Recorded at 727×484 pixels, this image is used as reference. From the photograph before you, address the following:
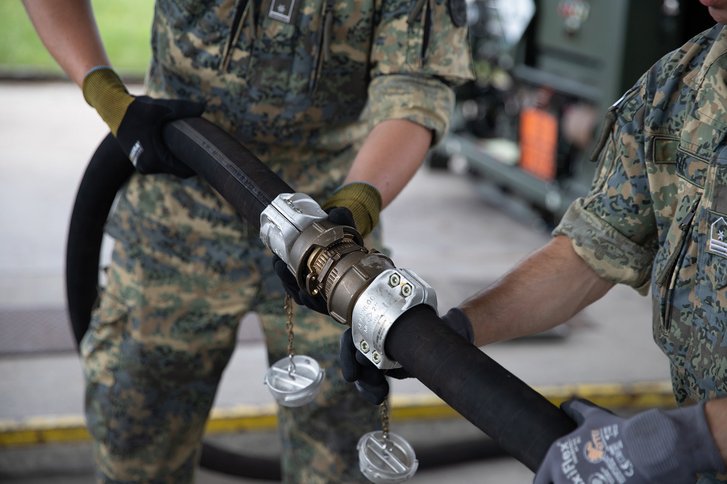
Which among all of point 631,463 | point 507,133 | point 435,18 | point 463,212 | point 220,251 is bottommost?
point 463,212

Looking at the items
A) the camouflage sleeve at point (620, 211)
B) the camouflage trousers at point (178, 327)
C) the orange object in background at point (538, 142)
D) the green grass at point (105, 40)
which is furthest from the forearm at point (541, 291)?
the green grass at point (105, 40)

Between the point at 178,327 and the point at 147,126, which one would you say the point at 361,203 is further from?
the point at 178,327

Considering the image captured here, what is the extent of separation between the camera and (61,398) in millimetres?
3227

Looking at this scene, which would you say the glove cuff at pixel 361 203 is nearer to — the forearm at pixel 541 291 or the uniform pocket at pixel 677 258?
the forearm at pixel 541 291

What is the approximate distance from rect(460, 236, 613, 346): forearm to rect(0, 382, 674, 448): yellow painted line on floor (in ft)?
5.02

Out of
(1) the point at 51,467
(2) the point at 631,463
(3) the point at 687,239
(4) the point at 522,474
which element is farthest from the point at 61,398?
(2) the point at 631,463

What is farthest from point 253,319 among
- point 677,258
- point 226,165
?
point 677,258

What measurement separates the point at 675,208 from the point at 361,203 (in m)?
0.54

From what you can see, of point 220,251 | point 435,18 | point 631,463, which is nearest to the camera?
point 631,463

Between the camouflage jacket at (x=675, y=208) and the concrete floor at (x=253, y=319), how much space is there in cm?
172

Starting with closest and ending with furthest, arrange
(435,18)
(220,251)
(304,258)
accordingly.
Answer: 1. (304,258)
2. (435,18)
3. (220,251)

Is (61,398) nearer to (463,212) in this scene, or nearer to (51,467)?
(51,467)

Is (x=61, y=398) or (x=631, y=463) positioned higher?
(x=631, y=463)

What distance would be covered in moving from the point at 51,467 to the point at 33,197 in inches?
122
